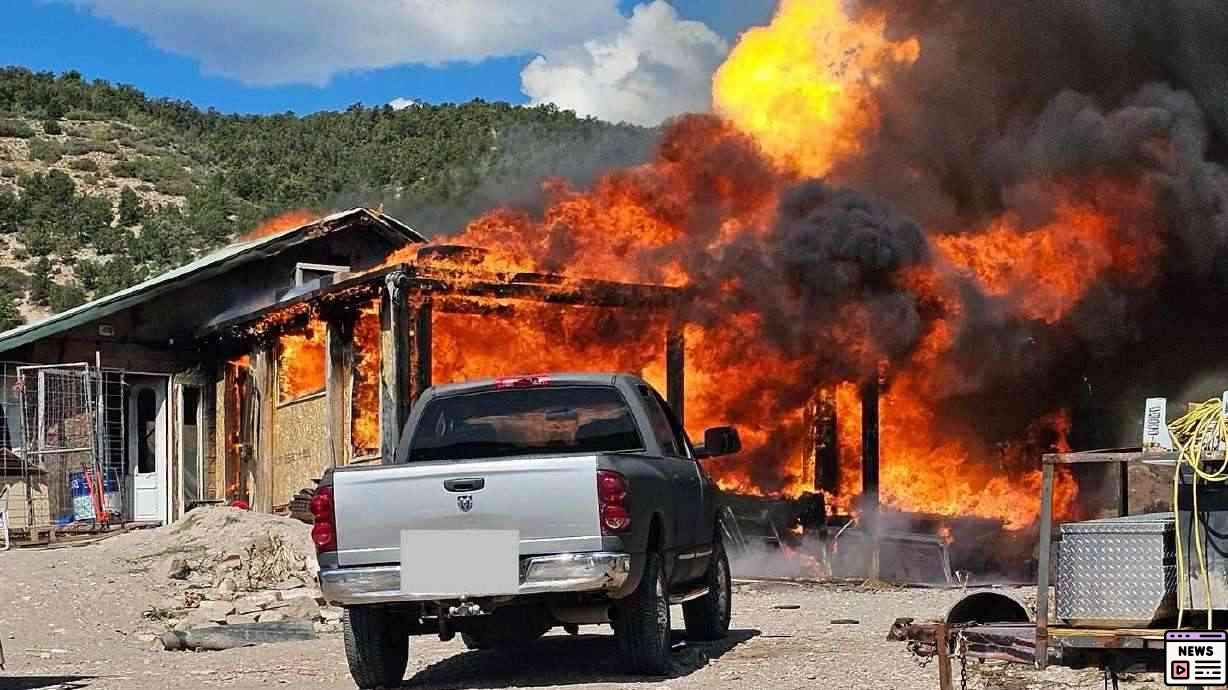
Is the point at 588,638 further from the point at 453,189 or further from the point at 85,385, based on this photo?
the point at 453,189

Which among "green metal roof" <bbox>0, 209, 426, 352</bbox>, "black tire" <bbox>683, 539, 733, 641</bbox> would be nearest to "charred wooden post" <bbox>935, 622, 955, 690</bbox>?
"black tire" <bbox>683, 539, 733, 641</bbox>

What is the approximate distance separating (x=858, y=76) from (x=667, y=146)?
127 inches

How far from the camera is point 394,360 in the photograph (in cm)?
1827

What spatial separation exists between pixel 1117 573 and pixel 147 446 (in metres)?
21.2

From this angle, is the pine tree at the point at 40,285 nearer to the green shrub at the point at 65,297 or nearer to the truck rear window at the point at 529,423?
the green shrub at the point at 65,297

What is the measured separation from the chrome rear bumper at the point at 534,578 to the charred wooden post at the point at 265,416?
13800mm

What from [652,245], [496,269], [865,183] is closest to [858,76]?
[865,183]

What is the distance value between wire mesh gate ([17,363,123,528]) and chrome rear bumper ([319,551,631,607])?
15.1 metres

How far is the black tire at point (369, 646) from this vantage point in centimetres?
975

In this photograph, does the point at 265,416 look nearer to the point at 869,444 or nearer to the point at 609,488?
the point at 869,444

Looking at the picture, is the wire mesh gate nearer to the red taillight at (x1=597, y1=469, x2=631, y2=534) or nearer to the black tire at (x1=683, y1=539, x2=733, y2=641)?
the black tire at (x1=683, y1=539, x2=733, y2=641)

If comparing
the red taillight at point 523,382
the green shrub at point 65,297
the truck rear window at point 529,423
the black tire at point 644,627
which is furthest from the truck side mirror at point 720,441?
the green shrub at point 65,297

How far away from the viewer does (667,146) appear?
2309 centimetres

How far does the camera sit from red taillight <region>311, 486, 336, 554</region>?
949cm
